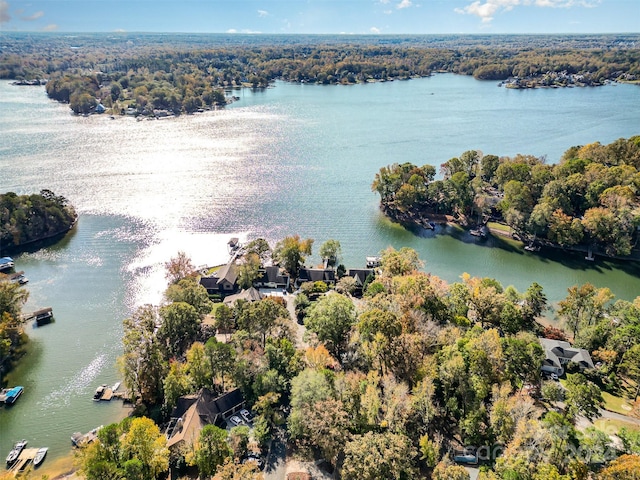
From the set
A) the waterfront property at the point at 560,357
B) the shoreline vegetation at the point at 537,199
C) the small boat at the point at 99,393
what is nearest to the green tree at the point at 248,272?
the small boat at the point at 99,393

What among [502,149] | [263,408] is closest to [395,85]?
[502,149]

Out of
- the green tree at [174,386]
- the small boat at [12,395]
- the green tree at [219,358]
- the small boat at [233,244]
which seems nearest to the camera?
the green tree at [174,386]

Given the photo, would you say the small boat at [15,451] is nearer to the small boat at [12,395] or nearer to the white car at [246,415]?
the small boat at [12,395]

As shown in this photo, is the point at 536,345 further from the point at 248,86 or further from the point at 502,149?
the point at 248,86

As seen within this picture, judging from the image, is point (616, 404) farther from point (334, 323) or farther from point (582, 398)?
point (334, 323)

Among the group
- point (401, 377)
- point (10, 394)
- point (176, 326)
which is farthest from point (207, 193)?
point (401, 377)

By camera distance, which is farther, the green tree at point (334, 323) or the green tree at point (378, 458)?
the green tree at point (334, 323)
